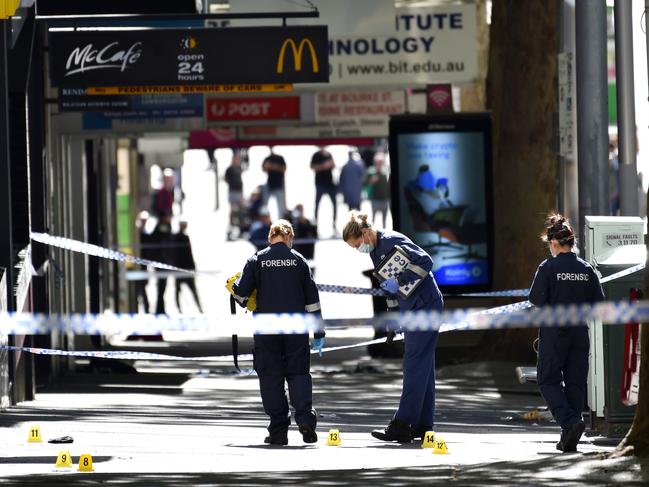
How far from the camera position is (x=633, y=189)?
16500 mm

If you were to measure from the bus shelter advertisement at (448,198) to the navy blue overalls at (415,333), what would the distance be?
307 inches

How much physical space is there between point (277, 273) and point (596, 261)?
2321 millimetres

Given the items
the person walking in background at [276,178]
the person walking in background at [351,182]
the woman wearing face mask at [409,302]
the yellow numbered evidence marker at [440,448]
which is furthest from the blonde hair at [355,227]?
the person walking in background at [351,182]

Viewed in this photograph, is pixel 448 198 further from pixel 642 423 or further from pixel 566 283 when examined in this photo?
pixel 642 423

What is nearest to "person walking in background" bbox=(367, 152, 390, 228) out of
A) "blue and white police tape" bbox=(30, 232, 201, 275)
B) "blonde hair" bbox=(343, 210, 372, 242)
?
"blue and white police tape" bbox=(30, 232, 201, 275)

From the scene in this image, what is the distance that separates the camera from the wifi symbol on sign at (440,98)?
2195 cm

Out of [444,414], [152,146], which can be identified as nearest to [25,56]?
[444,414]

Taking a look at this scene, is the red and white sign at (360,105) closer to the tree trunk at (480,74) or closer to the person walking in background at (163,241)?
the tree trunk at (480,74)

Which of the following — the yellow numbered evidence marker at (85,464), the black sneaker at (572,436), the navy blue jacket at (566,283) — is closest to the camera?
the yellow numbered evidence marker at (85,464)

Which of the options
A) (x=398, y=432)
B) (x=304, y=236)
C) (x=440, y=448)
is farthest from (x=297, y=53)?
(x=304, y=236)

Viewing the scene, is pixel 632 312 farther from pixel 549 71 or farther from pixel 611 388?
pixel 549 71

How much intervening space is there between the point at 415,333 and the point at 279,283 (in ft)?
3.35

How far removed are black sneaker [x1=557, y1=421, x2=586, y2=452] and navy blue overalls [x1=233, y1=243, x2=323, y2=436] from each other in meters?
1.85

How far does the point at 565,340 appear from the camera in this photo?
12.6 meters
